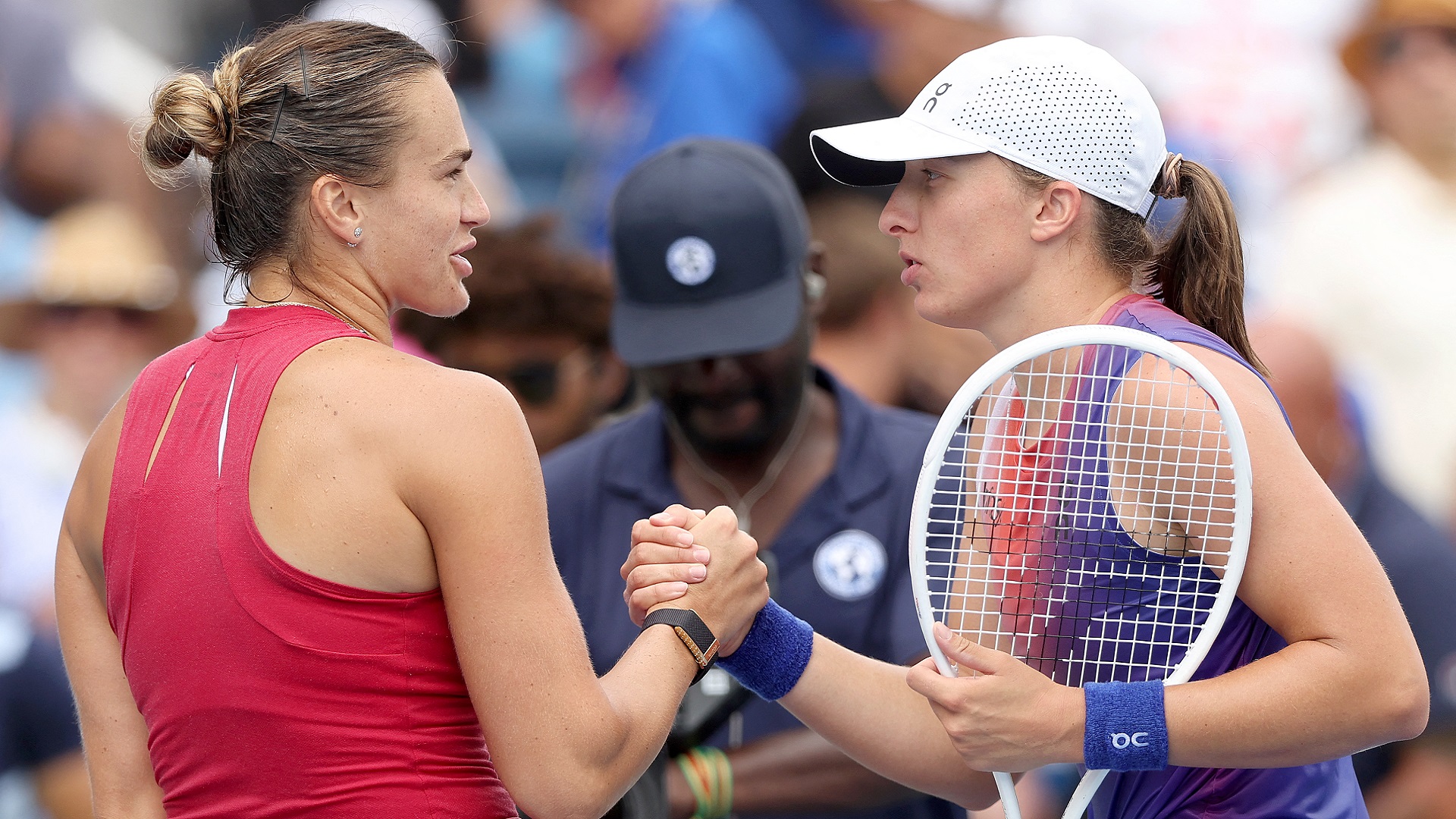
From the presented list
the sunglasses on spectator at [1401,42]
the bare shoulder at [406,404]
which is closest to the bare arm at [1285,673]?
the bare shoulder at [406,404]

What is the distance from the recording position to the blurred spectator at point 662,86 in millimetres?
6418

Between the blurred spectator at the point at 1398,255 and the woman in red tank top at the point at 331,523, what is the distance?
4.21 metres

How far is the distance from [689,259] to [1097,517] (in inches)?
66.8

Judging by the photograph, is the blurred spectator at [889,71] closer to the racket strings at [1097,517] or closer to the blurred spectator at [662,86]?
the blurred spectator at [662,86]

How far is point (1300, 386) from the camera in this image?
4.64 m

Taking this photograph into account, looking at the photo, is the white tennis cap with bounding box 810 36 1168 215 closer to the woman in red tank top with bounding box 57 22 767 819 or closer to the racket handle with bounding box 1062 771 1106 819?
the woman in red tank top with bounding box 57 22 767 819

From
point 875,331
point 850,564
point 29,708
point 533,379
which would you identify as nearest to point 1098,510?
point 850,564

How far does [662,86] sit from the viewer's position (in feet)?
21.4

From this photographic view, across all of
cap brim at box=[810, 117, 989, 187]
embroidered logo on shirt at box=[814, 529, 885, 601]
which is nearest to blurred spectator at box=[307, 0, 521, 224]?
embroidered logo on shirt at box=[814, 529, 885, 601]

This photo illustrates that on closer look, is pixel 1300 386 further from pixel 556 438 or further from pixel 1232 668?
pixel 1232 668

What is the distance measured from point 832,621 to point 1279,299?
3047mm

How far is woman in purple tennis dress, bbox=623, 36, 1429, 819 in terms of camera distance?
210cm

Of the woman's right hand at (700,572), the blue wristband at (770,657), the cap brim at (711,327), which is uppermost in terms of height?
the cap brim at (711,327)

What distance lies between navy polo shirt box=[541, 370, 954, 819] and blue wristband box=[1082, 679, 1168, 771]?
4.17 ft
